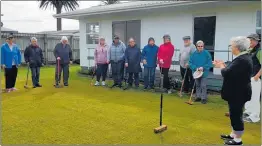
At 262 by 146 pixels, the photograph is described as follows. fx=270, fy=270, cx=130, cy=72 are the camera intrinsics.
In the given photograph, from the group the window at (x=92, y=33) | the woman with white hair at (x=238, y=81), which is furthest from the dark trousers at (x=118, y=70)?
the woman with white hair at (x=238, y=81)

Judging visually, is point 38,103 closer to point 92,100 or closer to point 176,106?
point 92,100

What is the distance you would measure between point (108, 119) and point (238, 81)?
254 cm

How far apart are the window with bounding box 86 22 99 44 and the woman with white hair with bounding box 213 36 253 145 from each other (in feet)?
29.1

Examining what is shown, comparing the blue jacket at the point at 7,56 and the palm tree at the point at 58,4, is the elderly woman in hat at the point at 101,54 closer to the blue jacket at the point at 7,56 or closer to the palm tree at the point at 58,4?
the blue jacket at the point at 7,56

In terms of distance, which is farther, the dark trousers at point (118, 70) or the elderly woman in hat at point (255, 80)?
the dark trousers at point (118, 70)

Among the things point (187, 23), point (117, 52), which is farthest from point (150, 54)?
point (187, 23)

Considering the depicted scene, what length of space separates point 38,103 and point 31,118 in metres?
1.30

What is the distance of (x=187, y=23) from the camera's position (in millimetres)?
9211

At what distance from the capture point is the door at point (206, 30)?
883 centimetres

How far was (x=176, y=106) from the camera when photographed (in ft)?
20.6

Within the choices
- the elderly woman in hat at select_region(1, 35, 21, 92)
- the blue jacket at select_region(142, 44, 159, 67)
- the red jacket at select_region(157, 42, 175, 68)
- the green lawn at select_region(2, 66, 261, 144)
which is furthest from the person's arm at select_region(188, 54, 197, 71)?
the elderly woman in hat at select_region(1, 35, 21, 92)

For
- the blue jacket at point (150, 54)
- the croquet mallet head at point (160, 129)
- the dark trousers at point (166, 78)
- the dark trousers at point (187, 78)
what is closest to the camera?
the croquet mallet head at point (160, 129)

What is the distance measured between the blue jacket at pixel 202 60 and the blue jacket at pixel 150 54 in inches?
62.0

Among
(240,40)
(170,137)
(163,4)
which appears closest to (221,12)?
(163,4)
